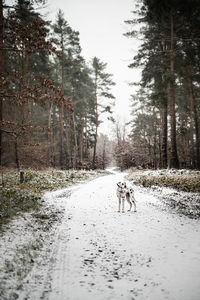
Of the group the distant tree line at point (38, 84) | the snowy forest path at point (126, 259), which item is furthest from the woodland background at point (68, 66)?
the snowy forest path at point (126, 259)

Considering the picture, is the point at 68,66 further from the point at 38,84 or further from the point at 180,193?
the point at 180,193

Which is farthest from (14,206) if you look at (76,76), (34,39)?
(76,76)

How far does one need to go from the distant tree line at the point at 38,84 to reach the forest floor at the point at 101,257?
3686mm

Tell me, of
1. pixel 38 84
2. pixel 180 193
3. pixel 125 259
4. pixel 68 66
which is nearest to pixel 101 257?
pixel 125 259

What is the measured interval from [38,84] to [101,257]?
567 cm

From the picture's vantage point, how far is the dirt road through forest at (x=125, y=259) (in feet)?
7.52

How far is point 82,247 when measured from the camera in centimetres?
362

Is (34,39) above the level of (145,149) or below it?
above

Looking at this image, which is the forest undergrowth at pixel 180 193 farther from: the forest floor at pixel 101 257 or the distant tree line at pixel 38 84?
the distant tree line at pixel 38 84

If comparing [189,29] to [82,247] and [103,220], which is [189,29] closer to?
[103,220]

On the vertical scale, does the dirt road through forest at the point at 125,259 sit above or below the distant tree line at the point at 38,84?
below

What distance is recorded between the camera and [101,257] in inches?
126

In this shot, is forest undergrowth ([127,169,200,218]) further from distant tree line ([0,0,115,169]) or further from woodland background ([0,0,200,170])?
distant tree line ([0,0,115,169])

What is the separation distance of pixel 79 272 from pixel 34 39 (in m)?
6.76
